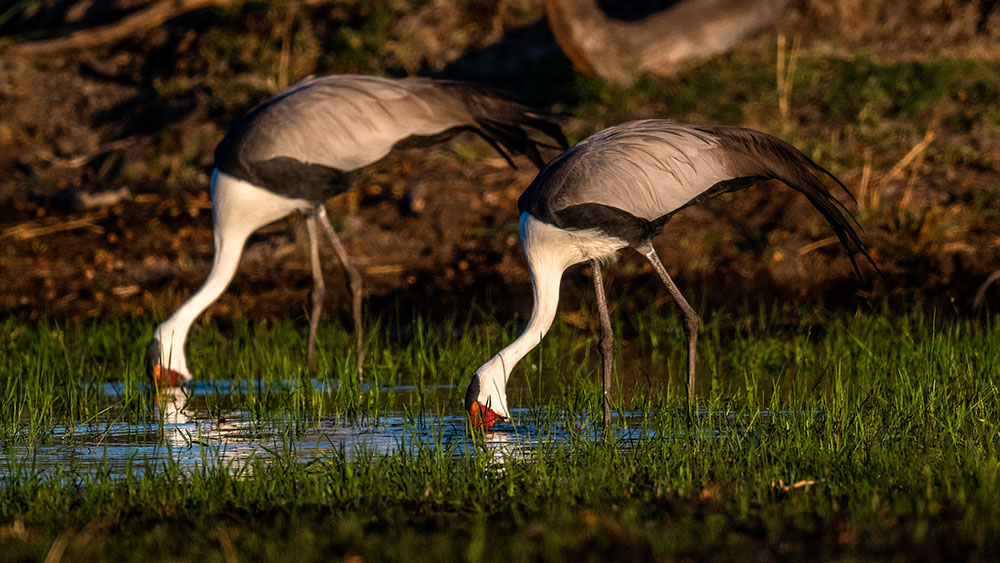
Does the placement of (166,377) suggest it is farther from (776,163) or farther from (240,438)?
(776,163)

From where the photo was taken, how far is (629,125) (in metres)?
6.38

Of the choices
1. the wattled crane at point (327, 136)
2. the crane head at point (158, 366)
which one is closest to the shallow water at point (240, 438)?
the crane head at point (158, 366)

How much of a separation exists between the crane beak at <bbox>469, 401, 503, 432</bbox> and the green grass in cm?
22

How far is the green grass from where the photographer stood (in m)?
3.56

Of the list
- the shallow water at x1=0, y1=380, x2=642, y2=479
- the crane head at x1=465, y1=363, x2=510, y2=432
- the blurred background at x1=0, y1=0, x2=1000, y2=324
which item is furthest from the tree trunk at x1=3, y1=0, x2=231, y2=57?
the crane head at x1=465, y1=363, x2=510, y2=432

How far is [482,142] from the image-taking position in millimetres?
11289

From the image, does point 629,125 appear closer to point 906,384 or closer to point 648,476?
point 906,384

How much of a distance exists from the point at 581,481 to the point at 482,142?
7.19 m

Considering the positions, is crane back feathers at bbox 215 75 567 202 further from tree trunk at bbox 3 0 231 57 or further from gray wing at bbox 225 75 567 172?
tree trunk at bbox 3 0 231 57

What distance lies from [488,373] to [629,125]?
1452 mm

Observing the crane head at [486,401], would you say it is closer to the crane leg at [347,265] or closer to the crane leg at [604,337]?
the crane leg at [604,337]

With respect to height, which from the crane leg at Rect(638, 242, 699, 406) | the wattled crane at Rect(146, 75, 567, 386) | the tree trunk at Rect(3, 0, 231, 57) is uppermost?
the tree trunk at Rect(3, 0, 231, 57)

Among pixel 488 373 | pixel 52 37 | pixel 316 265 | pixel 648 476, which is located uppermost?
pixel 52 37

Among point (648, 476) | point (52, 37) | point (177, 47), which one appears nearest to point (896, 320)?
point (648, 476)
